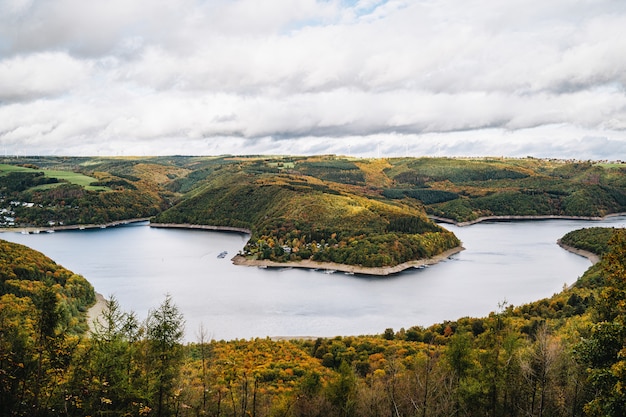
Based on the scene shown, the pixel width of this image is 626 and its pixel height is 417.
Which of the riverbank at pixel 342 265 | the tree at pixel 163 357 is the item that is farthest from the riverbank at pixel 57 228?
the tree at pixel 163 357

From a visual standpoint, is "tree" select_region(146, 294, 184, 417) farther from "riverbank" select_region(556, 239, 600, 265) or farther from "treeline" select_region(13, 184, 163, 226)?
"treeline" select_region(13, 184, 163, 226)

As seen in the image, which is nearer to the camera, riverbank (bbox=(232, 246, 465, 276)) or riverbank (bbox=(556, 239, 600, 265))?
riverbank (bbox=(232, 246, 465, 276))

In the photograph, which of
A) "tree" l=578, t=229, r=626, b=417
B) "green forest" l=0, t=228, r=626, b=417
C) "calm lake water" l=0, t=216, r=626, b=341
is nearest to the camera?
"tree" l=578, t=229, r=626, b=417

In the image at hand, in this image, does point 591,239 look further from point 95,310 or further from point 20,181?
point 20,181

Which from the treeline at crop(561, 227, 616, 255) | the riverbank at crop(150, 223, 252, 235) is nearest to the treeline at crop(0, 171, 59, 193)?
the riverbank at crop(150, 223, 252, 235)

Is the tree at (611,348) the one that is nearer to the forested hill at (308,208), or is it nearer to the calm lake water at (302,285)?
the calm lake water at (302,285)

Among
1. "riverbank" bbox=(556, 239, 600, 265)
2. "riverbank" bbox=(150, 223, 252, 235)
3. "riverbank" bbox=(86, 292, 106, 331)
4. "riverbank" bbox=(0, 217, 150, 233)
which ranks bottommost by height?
"riverbank" bbox=(86, 292, 106, 331)
